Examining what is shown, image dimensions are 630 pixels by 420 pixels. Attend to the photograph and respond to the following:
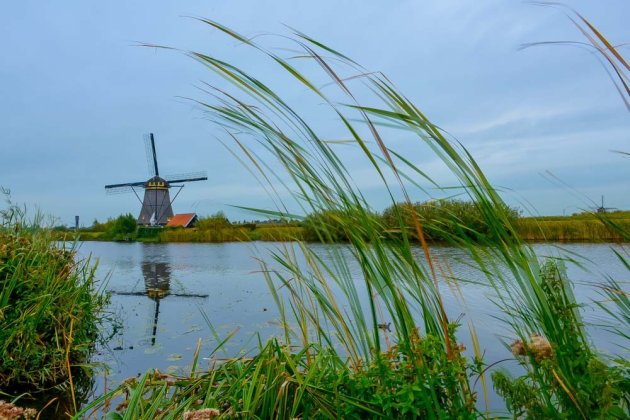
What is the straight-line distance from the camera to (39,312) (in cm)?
388

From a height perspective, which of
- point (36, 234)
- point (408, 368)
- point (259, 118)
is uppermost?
point (259, 118)

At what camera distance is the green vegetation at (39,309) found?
3.76 meters

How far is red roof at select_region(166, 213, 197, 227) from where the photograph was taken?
35.5 m

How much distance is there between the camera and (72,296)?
14.6 feet

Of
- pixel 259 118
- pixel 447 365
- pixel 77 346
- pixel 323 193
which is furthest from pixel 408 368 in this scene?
pixel 77 346

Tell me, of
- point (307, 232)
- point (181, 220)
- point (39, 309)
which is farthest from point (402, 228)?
point (181, 220)

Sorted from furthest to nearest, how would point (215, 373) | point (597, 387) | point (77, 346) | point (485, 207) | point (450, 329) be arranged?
point (77, 346)
point (215, 373)
point (450, 329)
point (485, 207)
point (597, 387)

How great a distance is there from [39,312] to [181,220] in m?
33.6

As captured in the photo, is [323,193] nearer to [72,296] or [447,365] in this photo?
[447,365]

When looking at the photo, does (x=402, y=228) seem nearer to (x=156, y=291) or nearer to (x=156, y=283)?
(x=156, y=291)

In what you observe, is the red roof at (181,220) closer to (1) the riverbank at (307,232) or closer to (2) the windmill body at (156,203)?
(2) the windmill body at (156,203)

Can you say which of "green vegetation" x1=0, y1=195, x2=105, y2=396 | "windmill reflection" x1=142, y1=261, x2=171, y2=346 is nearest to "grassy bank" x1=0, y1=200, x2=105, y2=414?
"green vegetation" x1=0, y1=195, x2=105, y2=396

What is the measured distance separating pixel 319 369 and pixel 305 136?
95 cm

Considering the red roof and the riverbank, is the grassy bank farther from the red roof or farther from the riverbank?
the red roof
